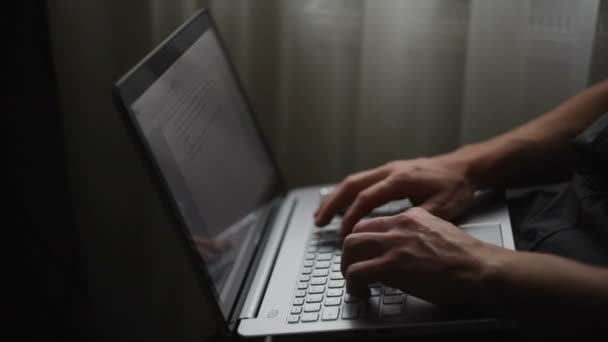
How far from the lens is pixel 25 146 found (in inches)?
42.9

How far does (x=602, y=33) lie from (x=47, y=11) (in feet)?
2.90

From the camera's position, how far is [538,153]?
3.10 ft

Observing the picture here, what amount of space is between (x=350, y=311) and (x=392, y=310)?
43 mm

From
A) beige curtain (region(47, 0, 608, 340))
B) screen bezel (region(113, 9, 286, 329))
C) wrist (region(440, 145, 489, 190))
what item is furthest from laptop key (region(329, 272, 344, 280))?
beige curtain (region(47, 0, 608, 340))

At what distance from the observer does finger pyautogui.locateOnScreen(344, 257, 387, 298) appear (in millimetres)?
694

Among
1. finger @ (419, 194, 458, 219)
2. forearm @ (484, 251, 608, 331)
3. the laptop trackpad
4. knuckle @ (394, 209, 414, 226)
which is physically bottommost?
the laptop trackpad

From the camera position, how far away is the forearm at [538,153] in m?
0.94

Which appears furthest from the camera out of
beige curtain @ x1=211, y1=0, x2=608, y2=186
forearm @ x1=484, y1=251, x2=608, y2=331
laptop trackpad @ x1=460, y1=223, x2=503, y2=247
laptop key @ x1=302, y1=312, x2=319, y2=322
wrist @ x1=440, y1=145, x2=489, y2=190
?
beige curtain @ x1=211, y1=0, x2=608, y2=186

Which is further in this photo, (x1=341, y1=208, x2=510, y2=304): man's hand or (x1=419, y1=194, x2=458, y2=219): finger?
(x1=419, y1=194, x2=458, y2=219): finger

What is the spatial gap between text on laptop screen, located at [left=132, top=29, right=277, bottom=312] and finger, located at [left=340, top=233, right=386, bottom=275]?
144mm

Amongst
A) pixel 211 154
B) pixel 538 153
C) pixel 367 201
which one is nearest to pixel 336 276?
pixel 367 201

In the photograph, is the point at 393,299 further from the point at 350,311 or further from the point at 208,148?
the point at 208,148

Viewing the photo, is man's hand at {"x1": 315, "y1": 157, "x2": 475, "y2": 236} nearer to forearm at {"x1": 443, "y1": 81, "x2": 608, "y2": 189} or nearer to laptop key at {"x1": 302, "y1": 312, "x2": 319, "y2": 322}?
forearm at {"x1": 443, "y1": 81, "x2": 608, "y2": 189}

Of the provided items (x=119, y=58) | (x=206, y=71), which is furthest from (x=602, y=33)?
(x=119, y=58)
